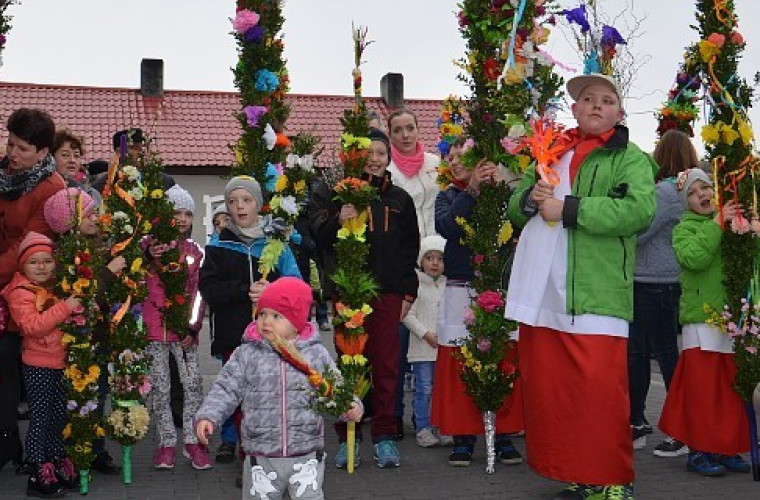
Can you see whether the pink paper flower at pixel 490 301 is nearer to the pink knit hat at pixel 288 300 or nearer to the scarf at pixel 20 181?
the pink knit hat at pixel 288 300

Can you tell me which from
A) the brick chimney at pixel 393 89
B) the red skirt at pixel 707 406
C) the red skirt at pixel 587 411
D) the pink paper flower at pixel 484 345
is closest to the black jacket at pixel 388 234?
the pink paper flower at pixel 484 345

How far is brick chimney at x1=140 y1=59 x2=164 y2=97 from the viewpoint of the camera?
33.1m

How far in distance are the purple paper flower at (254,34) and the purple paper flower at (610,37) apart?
2.16 meters

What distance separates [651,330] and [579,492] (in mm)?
1947

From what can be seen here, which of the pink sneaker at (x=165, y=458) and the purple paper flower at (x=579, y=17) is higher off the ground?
the purple paper flower at (x=579, y=17)

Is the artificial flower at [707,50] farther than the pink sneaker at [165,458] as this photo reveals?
No

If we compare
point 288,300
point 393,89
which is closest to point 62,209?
point 288,300

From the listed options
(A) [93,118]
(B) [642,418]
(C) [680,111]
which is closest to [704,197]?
(C) [680,111]

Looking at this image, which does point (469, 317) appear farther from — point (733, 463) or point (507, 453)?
point (733, 463)

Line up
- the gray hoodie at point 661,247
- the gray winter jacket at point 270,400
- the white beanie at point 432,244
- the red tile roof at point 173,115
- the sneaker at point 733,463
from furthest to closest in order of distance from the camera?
the red tile roof at point 173,115 < the white beanie at point 432,244 < the gray hoodie at point 661,247 < the sneaker at point 733,463 < the gray winter jacket at point 270,400

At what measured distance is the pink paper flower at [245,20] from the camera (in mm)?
6211

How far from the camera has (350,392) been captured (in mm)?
4480

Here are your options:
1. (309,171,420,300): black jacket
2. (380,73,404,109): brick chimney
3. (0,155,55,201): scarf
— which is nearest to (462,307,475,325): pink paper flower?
(309,171,420,300): black jacket

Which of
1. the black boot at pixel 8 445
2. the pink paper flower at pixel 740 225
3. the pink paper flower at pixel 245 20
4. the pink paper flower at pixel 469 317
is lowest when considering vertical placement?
the black boot at pixel 8 445
